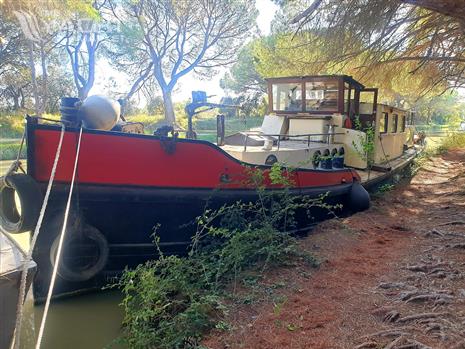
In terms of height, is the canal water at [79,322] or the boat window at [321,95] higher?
the boat window at [321,95]

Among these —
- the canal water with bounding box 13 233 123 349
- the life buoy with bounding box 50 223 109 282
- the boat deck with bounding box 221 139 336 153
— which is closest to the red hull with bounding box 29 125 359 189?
the life buoy with bounding box 50 223 109 282

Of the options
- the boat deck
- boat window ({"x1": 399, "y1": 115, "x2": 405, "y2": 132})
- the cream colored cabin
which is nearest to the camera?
the boat deck

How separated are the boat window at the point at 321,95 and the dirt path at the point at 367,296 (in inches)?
115

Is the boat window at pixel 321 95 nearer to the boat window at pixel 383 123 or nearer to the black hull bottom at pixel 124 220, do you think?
the boat window at pixel 383 123

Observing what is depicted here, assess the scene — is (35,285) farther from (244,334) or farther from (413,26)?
(413,26)

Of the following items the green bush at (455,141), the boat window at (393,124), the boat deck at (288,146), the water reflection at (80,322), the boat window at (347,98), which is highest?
the boat window at (347,98)

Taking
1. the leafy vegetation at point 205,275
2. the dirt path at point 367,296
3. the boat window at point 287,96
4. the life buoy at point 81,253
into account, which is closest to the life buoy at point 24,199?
the life buoy at point 81,253

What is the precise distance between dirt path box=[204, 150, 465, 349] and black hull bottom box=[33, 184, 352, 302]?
4.37ft

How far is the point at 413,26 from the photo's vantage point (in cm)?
1012

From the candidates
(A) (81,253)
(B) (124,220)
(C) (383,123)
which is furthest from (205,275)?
(C) (383,123)

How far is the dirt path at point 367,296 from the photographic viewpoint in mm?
2988

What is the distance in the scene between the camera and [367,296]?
370cm

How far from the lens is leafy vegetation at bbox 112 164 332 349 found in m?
3.54

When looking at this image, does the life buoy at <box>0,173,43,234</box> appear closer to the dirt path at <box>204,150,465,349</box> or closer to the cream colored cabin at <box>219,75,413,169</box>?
the dirt path at <box>204,150,465,349</box>
